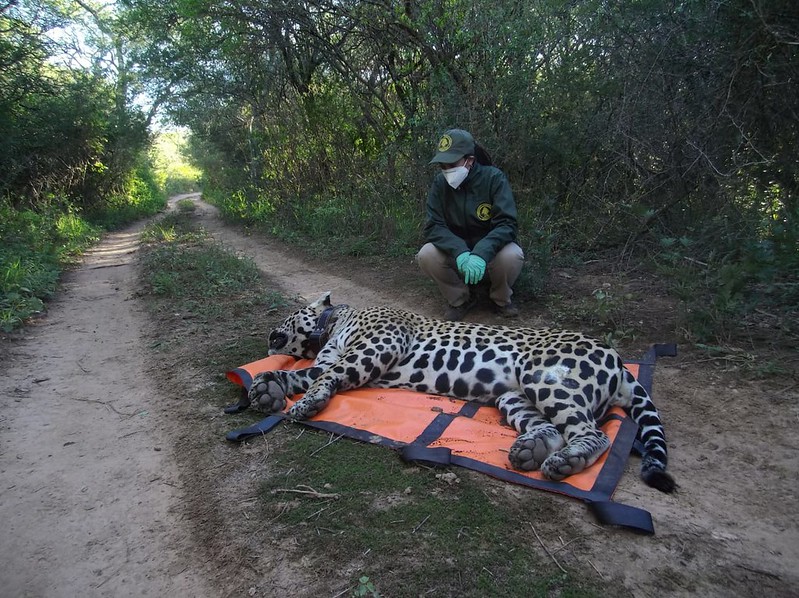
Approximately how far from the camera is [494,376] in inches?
156

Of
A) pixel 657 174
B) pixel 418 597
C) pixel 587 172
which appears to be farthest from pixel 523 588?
pixel 587 172

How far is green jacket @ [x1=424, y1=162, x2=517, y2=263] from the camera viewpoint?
Result: 5.47 meters

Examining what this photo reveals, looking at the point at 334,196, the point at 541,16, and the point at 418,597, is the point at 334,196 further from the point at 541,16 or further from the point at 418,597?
the point at 418,597

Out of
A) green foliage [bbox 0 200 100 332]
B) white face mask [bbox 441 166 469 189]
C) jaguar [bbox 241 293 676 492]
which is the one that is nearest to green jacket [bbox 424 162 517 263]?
white face mask [bbox 441 166 469 189]

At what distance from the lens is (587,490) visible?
2.87 m

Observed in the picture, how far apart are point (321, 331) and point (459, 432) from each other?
189 centimetres

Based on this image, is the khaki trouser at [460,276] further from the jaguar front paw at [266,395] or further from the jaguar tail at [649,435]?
the jaguar front paw at [266,395]

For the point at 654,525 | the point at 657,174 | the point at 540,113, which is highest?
the point at 540,113

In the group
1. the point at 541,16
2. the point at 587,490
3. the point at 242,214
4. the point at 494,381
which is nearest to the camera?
the point at 587,490

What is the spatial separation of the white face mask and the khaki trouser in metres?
0.75

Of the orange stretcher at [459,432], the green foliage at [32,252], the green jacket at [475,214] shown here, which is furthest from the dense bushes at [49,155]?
the green jacket at [475,214]

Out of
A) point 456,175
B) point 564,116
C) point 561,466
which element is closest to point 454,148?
point 456,175

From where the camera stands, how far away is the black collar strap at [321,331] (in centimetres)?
491

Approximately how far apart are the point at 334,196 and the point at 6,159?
742 cm
